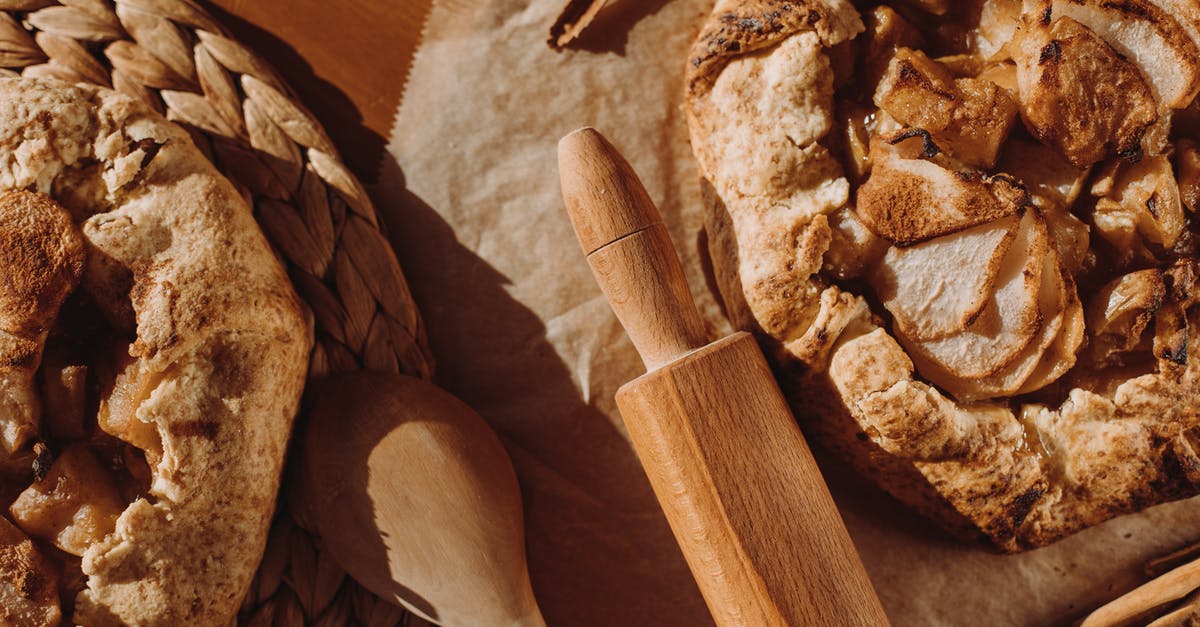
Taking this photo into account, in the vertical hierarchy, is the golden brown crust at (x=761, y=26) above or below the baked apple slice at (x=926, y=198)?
above

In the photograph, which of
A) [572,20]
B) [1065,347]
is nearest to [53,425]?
[572,20]

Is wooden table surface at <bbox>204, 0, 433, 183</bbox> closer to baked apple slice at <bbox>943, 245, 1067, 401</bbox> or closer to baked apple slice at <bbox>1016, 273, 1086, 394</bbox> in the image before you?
baked apple slice at <bbox>943, 245, 1067, 401</bbox>

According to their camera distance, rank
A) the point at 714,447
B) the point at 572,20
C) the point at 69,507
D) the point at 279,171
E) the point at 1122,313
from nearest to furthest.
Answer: the point at 69,507, the point at 714,447, the point at 1122,313, the point at 279,171, the point at 572,20

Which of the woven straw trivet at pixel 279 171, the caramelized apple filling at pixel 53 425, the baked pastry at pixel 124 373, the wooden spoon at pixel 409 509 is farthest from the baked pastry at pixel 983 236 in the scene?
the caramelized apple filling at pixel 53 425

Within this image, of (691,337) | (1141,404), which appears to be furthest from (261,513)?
(1141,404)

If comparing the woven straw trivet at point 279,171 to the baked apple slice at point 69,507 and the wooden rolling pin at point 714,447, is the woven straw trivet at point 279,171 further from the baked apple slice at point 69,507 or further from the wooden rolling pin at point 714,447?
the wooden rolling pin at point 714,447

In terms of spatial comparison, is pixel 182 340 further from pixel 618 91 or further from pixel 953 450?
pixel 953 450

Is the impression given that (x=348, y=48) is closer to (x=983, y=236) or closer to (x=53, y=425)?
(x=53, y=425)
